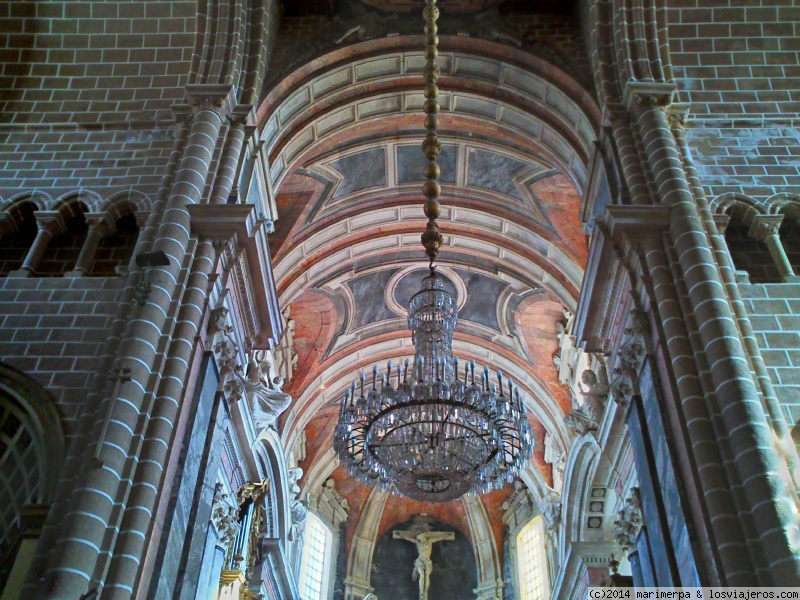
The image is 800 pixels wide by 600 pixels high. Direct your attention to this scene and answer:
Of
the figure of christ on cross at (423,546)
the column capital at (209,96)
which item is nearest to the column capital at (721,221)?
the column capital at (209,96)

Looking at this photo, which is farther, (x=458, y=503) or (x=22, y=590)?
(x=458, y=503)

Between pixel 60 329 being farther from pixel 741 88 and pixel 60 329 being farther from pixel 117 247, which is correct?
pixel 741 88

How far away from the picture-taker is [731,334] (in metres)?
6.39

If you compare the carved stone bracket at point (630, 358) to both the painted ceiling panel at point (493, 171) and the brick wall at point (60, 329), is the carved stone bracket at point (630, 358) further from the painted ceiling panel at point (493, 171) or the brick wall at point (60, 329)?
the brick wall at point (60, 329)

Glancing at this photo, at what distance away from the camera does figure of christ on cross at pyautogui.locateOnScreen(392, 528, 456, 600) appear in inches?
672

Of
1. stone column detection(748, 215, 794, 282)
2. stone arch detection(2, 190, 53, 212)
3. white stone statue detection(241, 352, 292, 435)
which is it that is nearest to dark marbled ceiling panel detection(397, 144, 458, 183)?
white stone statue detection(241, 352, 292, 435)

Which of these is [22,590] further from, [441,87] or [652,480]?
[441,87]

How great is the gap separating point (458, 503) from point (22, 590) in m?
13.4

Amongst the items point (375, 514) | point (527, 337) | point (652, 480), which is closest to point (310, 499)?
point (375, 514)

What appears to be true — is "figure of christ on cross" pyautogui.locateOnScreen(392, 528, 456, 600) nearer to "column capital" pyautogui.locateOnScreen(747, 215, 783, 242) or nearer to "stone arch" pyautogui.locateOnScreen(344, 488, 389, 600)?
"stone arch" pyautogui.locateOnScreen(344, 488, 389, 600)

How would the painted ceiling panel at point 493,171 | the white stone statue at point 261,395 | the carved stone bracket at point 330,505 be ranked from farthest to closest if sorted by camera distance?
the carved stone bracket at point 330,505
the painted ceiling panel at point 493,171
the white stone statue at point 261,395

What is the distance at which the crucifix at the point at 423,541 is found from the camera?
1709 centimetres

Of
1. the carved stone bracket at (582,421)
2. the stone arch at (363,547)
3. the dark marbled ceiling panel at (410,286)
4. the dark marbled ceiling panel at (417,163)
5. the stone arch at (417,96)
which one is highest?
the dark marbled ceiling panel at (417,163)

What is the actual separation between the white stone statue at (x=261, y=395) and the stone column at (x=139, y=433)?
226 cm
